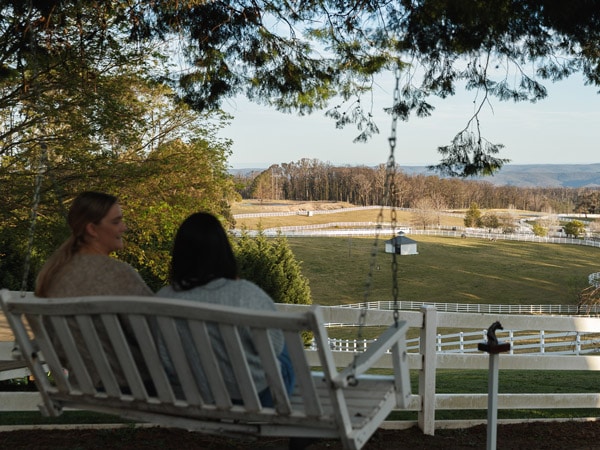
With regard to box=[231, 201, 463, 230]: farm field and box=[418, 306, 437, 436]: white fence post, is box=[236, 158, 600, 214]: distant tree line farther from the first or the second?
box=[418, 306, 437, 436]: white fence post

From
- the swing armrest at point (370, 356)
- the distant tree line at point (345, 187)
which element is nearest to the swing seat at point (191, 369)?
the swing armrest at point (370, 356)

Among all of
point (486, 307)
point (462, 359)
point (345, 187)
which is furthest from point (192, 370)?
point (345, 187)

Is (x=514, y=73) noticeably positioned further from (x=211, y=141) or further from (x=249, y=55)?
(x=211, y=141)

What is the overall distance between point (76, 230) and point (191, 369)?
0.90 m

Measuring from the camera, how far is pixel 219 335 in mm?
2691

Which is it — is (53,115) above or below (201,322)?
above

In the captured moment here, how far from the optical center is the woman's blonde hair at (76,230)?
3193mm

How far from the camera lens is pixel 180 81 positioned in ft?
30.9

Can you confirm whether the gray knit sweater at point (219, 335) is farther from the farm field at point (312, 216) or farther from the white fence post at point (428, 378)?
the farm field at point (312, 216)

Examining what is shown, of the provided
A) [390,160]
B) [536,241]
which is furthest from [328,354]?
[536,241]

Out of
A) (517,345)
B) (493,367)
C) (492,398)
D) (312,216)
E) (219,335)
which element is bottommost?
(517,345)

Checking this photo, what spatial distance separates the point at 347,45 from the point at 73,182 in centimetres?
987

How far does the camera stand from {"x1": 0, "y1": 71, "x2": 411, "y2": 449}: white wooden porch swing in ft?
8.21

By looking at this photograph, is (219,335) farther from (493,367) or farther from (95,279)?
(493,367)
